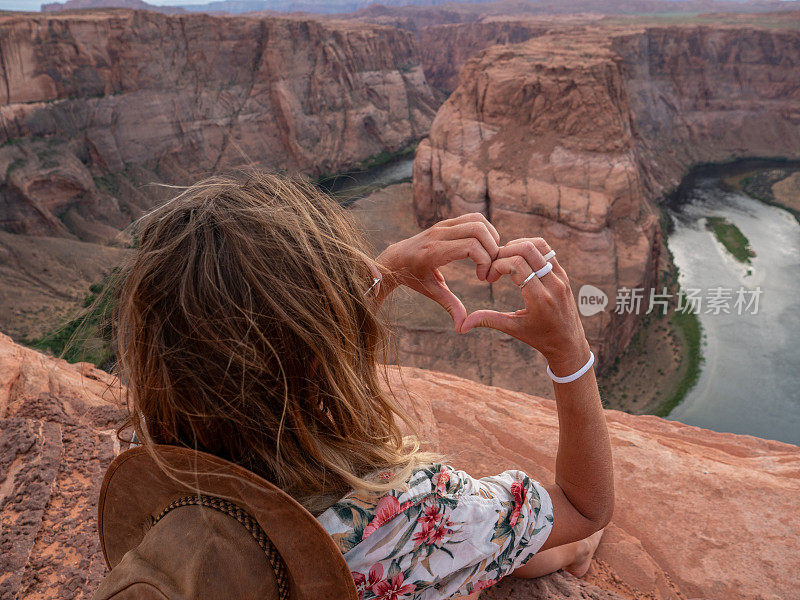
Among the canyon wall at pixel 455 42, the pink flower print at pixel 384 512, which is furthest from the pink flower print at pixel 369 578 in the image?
the canyon wall at pixel 455 42

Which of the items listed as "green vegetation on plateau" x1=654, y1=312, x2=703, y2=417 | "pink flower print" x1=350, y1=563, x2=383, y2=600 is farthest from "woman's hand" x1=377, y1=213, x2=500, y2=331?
"green vegetation on plateau" x1=654, y1=312, x2=703, y2=417

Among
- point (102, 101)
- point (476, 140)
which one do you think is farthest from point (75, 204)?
point (476, 140)

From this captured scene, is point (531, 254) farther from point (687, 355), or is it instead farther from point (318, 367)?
point (687, 355)

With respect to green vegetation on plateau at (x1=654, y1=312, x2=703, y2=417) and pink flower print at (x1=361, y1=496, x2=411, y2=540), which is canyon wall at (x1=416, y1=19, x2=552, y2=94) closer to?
green vegetation on plateau at (x1=654, y1=312, x2=703, y2=417)

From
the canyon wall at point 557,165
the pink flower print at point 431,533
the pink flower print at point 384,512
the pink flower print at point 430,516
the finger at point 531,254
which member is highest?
the finger at point 531,254

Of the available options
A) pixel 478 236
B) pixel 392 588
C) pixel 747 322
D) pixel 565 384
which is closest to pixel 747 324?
pixel 747 322

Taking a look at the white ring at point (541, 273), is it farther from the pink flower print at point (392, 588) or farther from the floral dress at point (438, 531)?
the pink flower print at point (392, 588)
